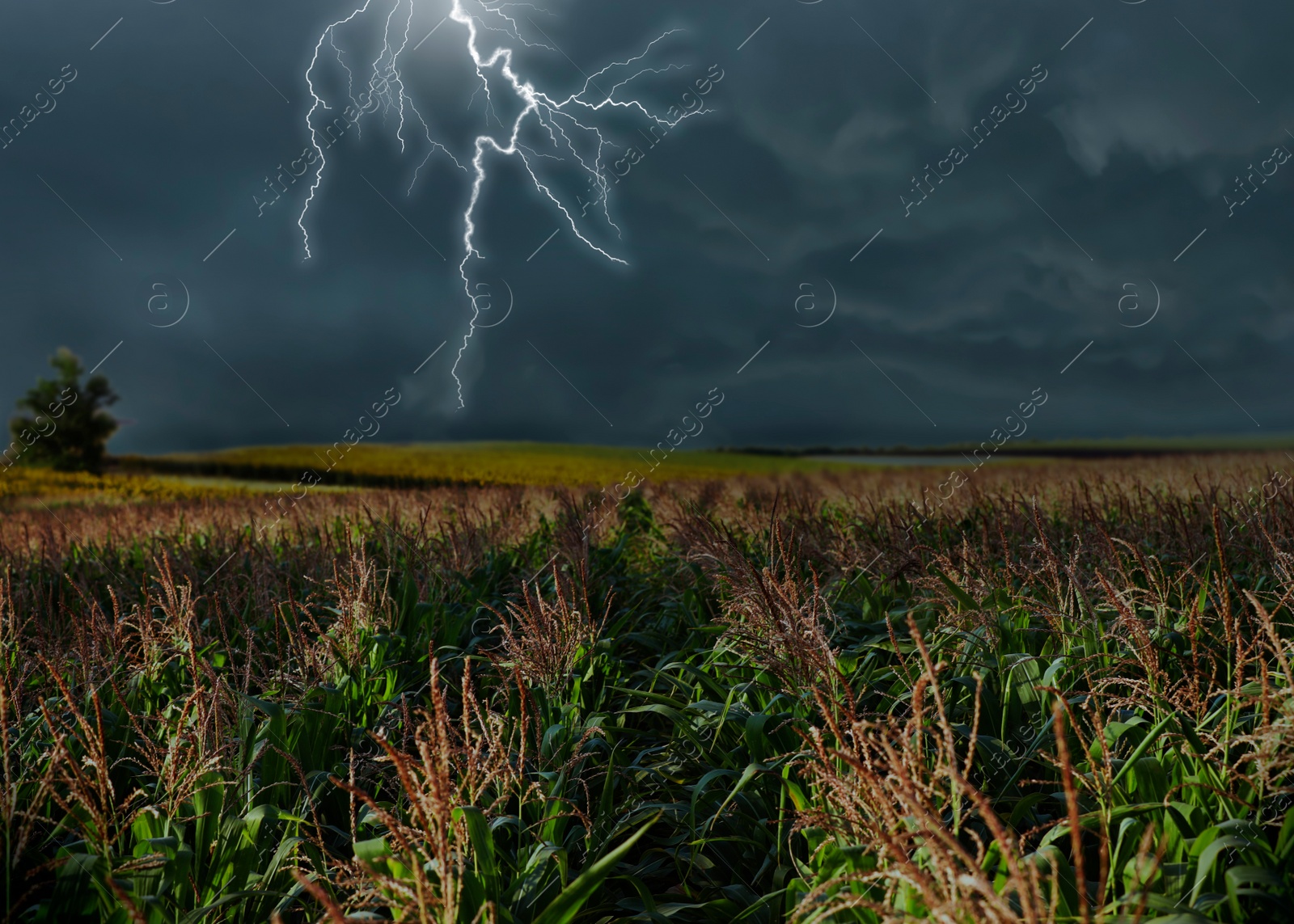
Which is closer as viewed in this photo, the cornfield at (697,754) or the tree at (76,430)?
the cornfield at (697,754)

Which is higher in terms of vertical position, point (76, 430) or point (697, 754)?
point (76, 430)

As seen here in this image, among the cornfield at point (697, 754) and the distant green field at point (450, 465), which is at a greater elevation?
the distant green field at point (450, 465)

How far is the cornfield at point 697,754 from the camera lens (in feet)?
5.77

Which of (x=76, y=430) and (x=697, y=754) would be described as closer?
(x=697, y=754)

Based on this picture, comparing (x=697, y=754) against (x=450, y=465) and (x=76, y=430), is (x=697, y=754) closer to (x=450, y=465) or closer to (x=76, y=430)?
(x=450, y=465)

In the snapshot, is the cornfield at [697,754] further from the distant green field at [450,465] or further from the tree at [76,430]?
the tree at [76,430]

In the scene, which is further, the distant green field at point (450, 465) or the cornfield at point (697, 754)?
the distant green field at point (450, 465)

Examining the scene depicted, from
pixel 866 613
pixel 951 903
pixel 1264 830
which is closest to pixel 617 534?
pixel 866 613

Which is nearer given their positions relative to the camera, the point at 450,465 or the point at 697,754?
the point at 697,754

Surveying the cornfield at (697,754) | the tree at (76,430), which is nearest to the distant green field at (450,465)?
the tree at (76,430)

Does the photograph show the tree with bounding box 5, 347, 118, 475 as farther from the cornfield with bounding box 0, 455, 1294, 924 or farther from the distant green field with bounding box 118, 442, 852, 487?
the cornfield with bounding box 0, 455, 1294, 924

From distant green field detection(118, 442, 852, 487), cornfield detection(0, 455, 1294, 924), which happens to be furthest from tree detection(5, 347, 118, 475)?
cornfield detection(0, 455, 1294, 924)

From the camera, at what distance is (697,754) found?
337 centimetres

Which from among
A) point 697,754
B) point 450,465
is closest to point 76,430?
point 450,465
